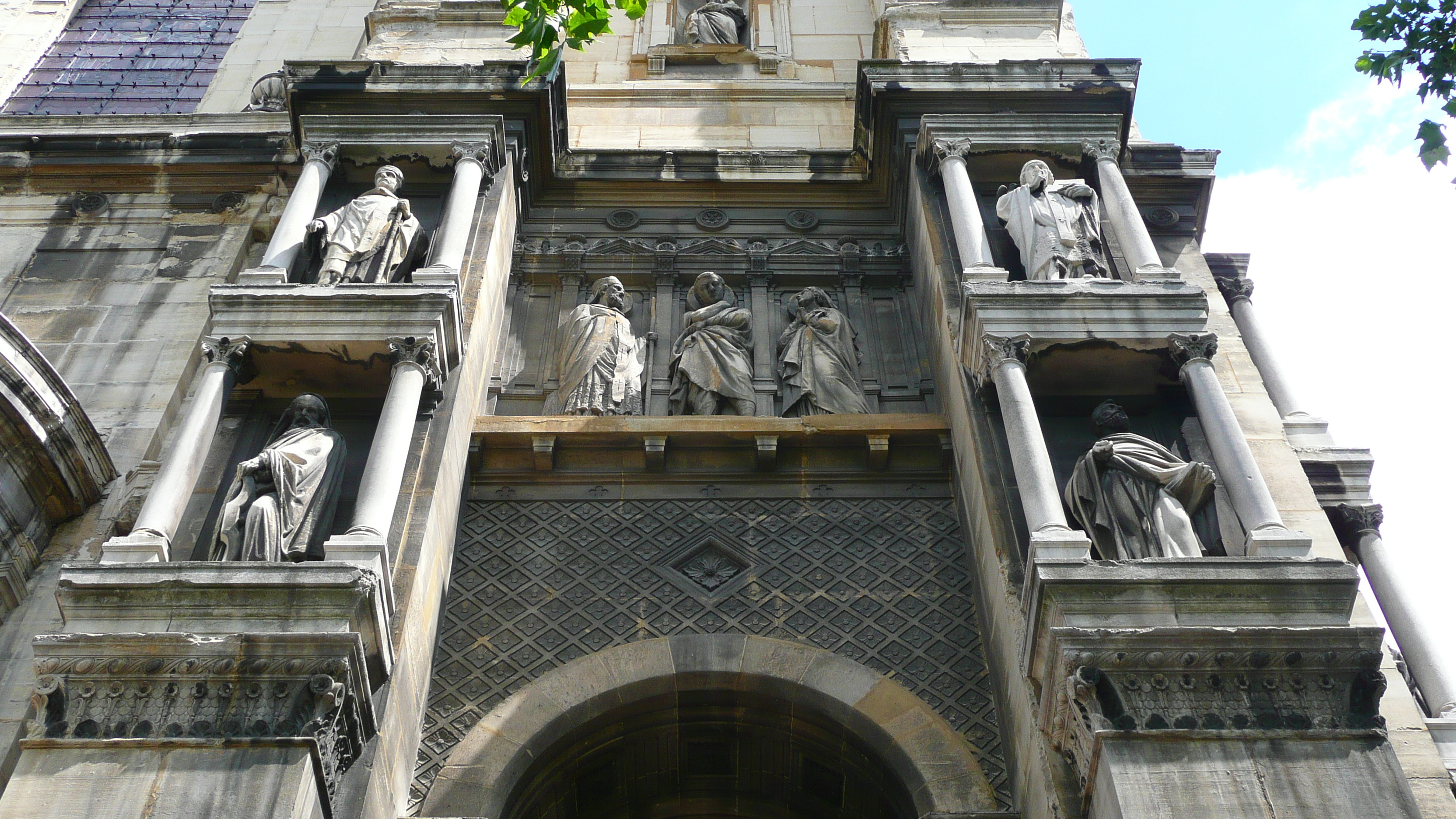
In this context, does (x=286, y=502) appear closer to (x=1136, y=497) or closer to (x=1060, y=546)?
(x=1060, y=546)

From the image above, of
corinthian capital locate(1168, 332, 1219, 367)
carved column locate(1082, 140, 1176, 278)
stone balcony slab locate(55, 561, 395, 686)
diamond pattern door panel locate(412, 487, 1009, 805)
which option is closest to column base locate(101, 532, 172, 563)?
stone balcony slab locate(55, 561, 395, 686)

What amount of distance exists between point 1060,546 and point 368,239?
6.66m

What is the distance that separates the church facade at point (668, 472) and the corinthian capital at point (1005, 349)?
0.10 meters

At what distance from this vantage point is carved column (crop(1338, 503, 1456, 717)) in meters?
11.7

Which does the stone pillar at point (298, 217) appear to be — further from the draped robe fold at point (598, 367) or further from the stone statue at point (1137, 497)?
the stone statue at point (1137, 497)

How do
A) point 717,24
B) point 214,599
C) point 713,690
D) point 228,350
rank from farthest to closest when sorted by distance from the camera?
point 717,24 → point 228,350 → point 713,690 → point 214,599

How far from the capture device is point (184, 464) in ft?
31.9

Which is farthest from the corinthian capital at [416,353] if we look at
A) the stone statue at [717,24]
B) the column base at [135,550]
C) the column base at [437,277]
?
the stone statue at [717,24]

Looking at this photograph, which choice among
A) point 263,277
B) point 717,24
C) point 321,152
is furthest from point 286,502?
point 717,24

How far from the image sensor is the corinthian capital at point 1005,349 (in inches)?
424

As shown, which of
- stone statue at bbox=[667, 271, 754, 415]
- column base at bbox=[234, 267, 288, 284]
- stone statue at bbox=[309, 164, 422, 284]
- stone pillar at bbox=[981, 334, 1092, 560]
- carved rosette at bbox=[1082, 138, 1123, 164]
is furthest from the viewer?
carved rosette at bbox=[1082, 138, 1123, 164]

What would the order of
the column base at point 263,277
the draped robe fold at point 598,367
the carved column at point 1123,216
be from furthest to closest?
the draped robe fold at point 598,367 → the carved column at point 1123,216 → the column base at point 263,277

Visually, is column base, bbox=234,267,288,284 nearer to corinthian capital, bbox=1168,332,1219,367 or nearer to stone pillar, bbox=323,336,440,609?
stone pillar, bbox=323,336,440,609

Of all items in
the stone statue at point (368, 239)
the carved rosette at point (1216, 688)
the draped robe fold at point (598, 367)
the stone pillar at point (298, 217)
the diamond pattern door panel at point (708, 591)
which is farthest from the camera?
the draped robe fold at point (598, 367)
